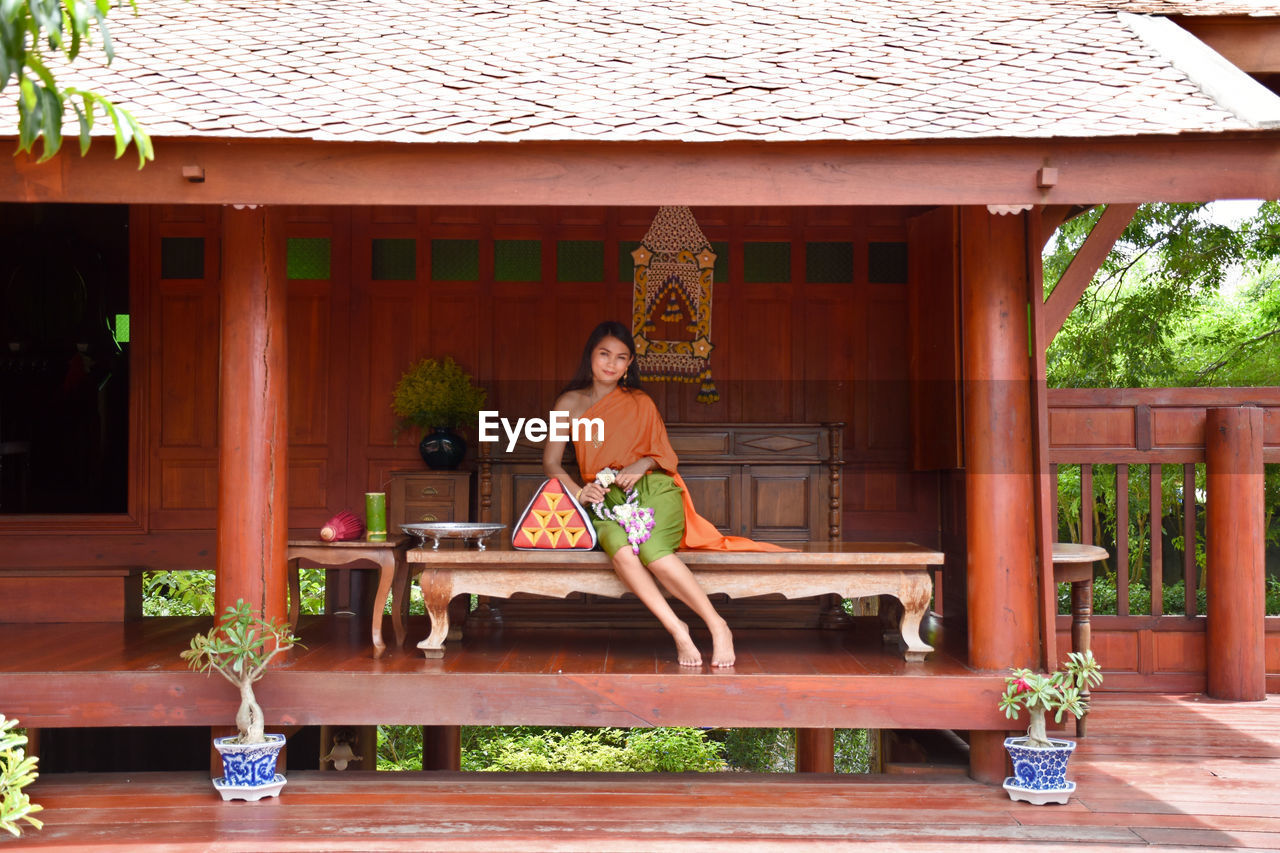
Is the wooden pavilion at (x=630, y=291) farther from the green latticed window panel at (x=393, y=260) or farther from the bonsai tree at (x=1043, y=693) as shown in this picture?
the bonsai tree at (x=1043, y=693)

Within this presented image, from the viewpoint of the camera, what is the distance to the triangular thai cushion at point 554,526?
5688 millimetres

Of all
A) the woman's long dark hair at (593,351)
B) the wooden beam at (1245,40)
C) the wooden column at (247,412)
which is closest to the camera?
the wooden column at (247,412)

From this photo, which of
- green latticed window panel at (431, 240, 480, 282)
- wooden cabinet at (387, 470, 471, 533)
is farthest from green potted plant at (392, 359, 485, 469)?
green latticed window panel at (431, 240, 480, 282)

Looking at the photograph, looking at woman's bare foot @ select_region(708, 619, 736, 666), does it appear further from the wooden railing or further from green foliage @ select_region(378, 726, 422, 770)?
green foliage @ select_region(378, 726, 422, 770)

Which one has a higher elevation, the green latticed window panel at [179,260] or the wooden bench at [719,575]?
the green latticed window panel at [179,260]

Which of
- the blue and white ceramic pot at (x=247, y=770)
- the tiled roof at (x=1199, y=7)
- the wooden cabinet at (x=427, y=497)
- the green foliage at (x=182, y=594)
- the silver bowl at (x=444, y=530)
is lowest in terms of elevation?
the green foliage at (x=182, y=594)

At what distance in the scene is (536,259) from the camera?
7488 mm

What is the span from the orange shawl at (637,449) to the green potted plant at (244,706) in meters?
1.75

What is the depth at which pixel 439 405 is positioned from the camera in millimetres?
7105

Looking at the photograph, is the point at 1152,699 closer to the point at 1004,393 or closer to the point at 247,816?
the point at 1004,393

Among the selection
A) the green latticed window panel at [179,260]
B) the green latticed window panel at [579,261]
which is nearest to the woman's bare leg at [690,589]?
the green latticed window panel at [579,261]

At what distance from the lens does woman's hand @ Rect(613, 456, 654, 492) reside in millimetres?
5711

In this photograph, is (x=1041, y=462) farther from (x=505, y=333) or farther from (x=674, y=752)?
(x=674, y=752)

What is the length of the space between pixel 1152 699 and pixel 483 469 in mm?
4029
